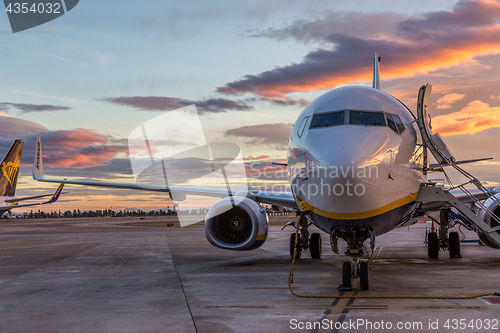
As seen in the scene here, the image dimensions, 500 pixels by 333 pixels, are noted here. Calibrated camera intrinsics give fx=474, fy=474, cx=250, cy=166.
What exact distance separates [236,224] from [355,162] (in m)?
6.80

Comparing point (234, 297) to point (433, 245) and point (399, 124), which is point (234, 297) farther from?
point (433, 245)

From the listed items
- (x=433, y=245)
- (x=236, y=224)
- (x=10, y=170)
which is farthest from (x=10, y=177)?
(x=433, y=245)

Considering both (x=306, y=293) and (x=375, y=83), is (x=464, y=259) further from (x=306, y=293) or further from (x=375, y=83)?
(x=306, y=293)

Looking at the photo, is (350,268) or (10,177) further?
(10,177)

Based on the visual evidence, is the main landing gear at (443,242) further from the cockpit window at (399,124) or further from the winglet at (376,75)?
the cockpit window at (399,124)

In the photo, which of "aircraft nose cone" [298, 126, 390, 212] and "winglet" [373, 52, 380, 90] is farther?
"winglet" [373, 52, 380, 90]

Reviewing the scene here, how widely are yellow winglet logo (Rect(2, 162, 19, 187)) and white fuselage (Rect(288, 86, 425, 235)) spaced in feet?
120

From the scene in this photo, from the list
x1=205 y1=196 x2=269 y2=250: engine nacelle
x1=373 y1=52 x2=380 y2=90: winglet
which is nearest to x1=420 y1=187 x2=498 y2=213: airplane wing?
x1=205 y1=196 x2=269 y2=250: engine nacelle

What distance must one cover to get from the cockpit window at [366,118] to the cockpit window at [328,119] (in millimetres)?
188

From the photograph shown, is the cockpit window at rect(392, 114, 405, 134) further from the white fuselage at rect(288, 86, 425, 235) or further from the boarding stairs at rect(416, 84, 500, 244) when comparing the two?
the boarding stairs at rect(416, 84, 500, 244)

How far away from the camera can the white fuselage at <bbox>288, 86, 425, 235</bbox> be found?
7.90m

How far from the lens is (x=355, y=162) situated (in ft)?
25.3

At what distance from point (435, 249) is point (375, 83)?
651cm

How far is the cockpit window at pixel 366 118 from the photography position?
888cm
